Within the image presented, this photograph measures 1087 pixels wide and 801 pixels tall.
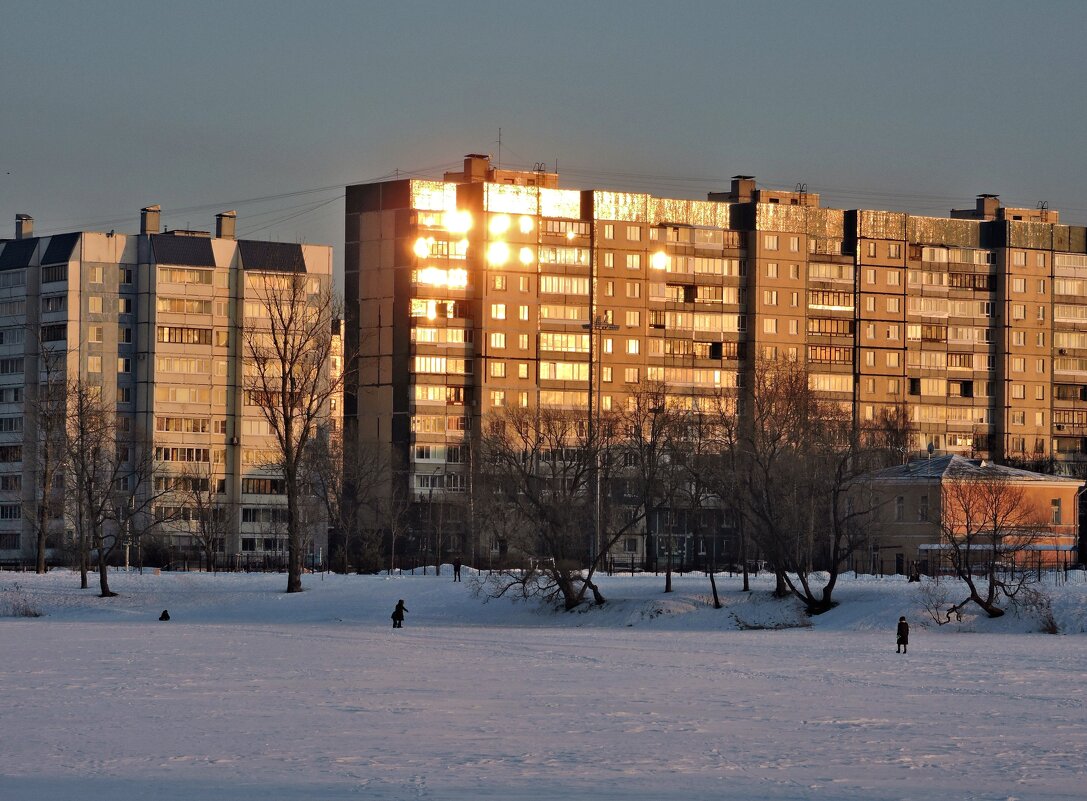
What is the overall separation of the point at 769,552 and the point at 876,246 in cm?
8964

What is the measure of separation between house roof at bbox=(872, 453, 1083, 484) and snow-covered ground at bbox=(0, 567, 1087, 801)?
105 ft

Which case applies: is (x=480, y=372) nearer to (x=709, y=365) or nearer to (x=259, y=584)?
(x=709, y=365)

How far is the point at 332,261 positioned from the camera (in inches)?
6339

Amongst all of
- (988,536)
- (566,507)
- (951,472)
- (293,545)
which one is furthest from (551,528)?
(951,472)

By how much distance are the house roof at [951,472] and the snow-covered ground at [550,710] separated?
3212 centimetres

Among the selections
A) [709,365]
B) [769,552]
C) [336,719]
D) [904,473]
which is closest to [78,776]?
[336,719]

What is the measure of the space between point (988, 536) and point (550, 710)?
5142 centimetres

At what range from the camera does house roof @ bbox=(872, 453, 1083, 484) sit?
4237 inches

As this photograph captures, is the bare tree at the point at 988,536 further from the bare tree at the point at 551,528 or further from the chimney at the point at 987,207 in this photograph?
the chimney at the point at 987,207

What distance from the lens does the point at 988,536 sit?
3364 inches

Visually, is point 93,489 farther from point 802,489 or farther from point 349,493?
point 349,493

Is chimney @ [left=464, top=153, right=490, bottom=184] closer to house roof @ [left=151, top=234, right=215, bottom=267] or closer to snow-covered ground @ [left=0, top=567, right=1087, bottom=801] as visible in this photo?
house roof @ [left=151, top=234, right=215, bottom=267]

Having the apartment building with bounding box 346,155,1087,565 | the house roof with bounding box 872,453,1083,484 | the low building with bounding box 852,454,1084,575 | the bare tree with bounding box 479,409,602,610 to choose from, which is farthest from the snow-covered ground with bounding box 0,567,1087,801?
the apartment building with bounding box 346,155,1087,565

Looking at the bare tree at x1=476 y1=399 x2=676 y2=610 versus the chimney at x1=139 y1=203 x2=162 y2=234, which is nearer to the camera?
the bare tree at x1=476 y1=399 x2=676 y2=610
